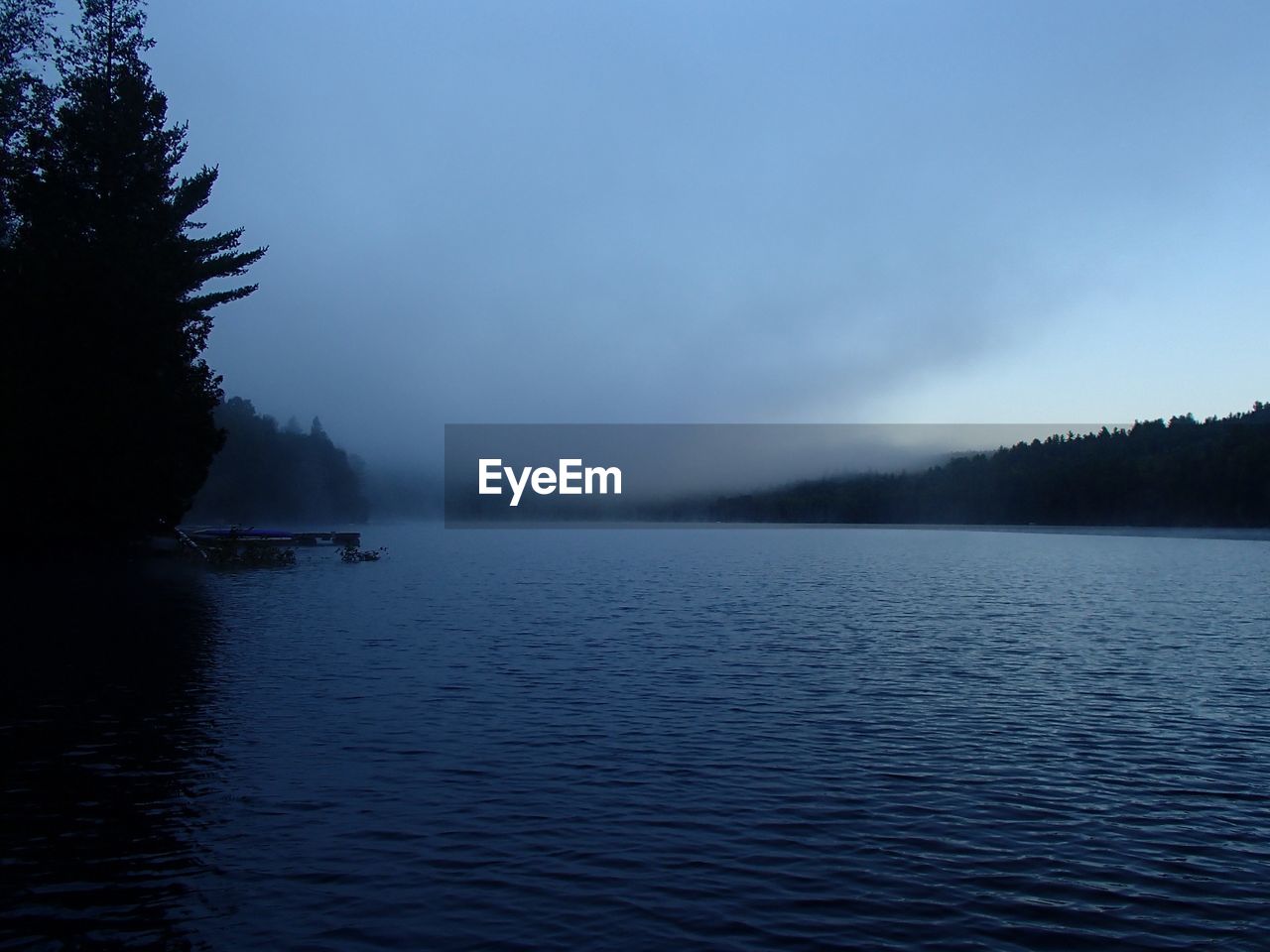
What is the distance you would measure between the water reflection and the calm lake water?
8cm

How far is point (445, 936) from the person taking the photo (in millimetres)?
10062

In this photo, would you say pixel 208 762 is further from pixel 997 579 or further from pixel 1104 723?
pixel 997 579

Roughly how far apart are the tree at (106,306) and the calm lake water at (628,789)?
766 inches

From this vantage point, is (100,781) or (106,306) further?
(106,306)

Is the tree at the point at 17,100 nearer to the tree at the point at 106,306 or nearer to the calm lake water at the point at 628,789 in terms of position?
the tree at the point at 106,306

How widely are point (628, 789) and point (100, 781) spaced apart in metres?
8.67

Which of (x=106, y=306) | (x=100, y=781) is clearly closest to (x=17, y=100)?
(x=106, y=306)

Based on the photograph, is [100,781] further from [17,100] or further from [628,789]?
[17,100]

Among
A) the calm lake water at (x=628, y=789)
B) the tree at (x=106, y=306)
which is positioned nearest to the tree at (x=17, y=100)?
the tree at (x=106, y=306)

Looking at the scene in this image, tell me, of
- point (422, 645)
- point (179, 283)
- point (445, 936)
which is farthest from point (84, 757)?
point (179, 283)

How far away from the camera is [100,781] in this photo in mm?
15516

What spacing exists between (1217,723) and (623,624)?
23132 mm

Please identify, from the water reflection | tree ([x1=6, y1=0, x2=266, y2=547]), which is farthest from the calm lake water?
tree ([x1=6, y1=0, x2=266, y2=547])

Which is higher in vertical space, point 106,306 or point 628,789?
point 106,306
